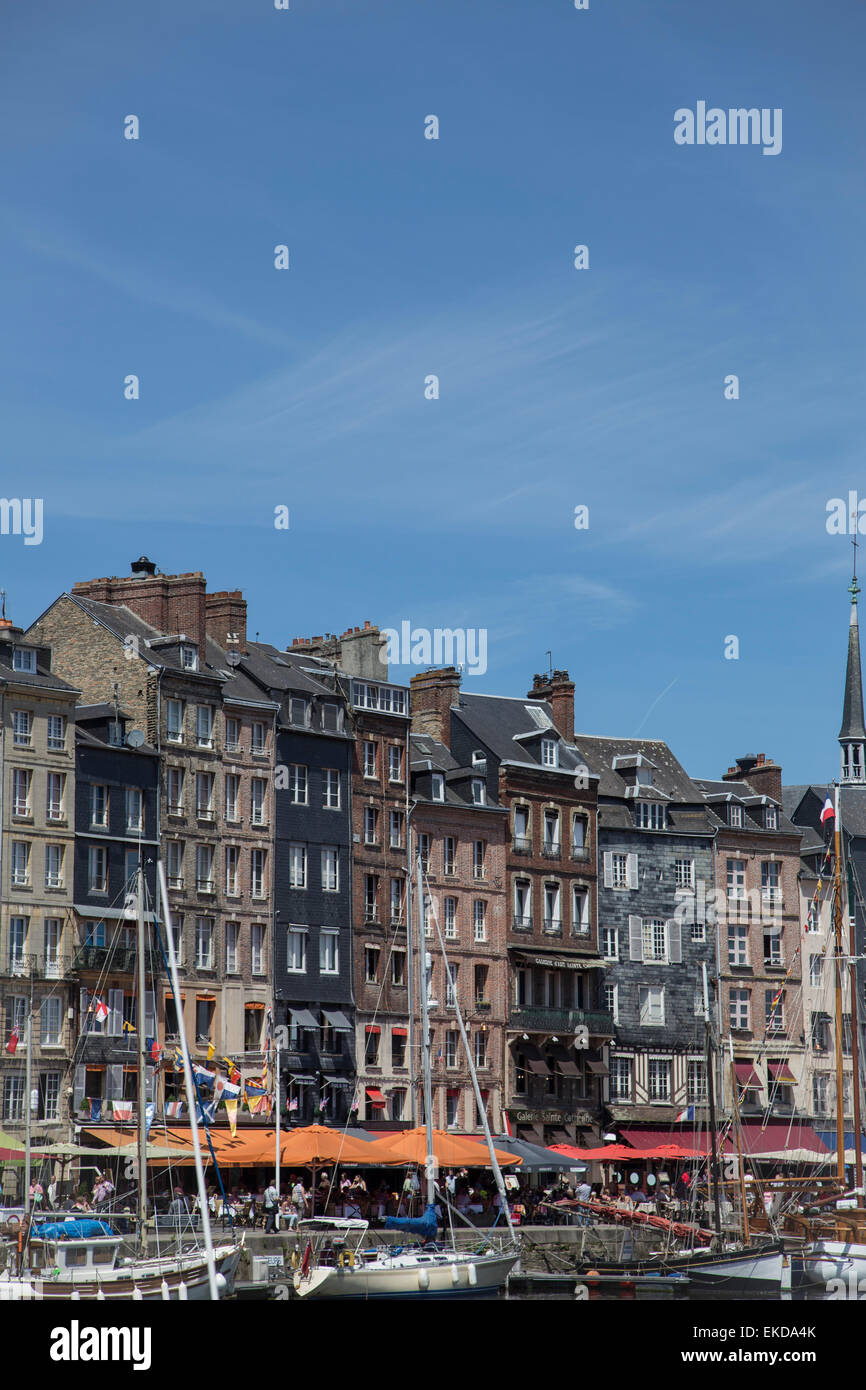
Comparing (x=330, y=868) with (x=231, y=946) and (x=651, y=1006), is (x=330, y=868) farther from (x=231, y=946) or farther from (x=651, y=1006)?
(x=651, y=1006)

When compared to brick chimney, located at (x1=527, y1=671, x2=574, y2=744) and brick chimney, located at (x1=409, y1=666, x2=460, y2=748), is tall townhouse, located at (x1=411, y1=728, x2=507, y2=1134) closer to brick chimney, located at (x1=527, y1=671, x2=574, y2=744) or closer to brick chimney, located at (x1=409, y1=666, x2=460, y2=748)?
brick chimney, located at (x1=409, y1=666, x2=460, y2=748)

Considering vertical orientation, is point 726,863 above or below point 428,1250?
above

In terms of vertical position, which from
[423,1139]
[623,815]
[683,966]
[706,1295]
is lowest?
[706,1295]

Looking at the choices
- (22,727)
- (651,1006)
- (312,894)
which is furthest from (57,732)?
(651,1006)

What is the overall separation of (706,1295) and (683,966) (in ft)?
127

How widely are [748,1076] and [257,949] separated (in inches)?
989

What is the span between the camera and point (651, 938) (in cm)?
9388

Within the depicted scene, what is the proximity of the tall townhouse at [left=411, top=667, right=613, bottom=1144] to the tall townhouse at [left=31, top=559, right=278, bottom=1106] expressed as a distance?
11.7m

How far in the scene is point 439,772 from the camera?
87.1m

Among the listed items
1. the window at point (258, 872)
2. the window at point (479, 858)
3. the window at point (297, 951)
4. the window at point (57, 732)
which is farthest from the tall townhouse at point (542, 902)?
the window at point (57, 732)

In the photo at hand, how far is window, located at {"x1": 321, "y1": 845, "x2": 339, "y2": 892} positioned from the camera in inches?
3236

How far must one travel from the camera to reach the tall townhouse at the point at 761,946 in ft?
313
